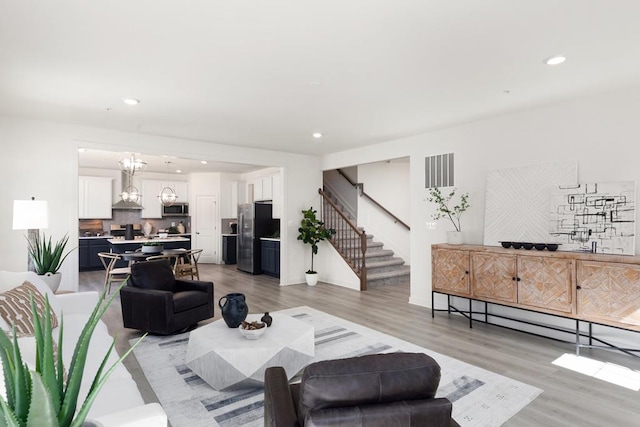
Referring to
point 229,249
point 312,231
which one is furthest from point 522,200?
point 229,249

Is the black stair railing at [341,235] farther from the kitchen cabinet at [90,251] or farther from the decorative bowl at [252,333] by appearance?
the kitchen cabinet at [90,251]

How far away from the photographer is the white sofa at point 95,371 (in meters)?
1.45

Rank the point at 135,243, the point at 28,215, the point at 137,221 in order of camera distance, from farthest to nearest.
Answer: the point at 137,221 → the point at 135,243 → the point at 28,215

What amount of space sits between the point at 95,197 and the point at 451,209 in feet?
30.2

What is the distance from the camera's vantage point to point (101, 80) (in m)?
3.38

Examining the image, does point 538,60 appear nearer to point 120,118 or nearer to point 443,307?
point 443,307

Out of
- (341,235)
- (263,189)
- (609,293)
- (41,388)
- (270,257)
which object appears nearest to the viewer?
(41,388)

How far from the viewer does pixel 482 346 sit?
3861 millimetres

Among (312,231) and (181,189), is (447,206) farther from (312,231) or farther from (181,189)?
(181,189)

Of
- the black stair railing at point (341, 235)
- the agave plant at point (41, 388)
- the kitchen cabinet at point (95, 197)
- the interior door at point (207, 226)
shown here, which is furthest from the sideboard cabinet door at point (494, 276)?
the kitchen cabinet at point (95, 197)

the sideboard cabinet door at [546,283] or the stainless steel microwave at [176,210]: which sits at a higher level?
the stainless steel microwave at [176,210]

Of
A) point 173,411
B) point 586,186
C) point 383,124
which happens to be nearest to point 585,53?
point 586,186

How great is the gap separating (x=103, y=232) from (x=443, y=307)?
363 inches

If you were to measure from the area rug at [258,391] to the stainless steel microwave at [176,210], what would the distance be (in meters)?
7.38
